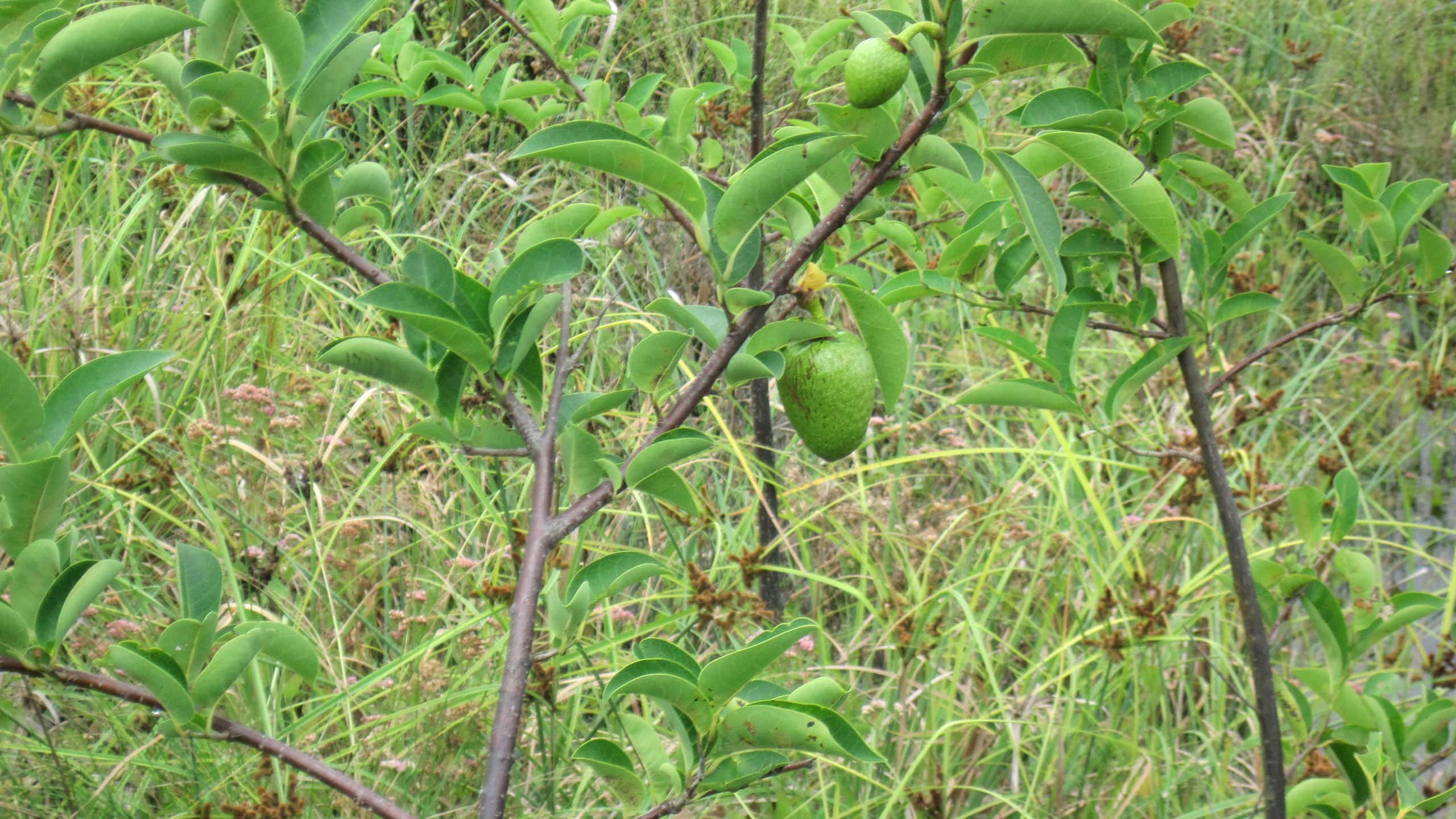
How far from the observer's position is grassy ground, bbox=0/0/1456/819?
1.90 meters

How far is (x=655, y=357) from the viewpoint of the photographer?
33.3 inches

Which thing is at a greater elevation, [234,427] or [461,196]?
[461,196]

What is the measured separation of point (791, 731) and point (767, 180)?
38 centimetres

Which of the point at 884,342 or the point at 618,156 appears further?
the point at 884,342

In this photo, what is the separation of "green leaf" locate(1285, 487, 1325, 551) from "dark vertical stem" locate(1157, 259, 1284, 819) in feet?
0.30

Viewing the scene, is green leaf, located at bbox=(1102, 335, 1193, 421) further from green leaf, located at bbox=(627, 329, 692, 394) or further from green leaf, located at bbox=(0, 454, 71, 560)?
green leaf, located at bbox=(0, 454, 71, 560)

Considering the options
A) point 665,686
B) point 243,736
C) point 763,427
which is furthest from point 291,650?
point 763,427

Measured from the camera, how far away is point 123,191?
131 inches

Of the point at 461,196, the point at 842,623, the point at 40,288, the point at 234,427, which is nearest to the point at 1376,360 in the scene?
the point at 842,623

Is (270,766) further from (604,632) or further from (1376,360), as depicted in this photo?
(1376,360)

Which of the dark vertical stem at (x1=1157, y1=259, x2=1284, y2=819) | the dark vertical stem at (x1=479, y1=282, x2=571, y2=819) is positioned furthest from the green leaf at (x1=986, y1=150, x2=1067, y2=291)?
the dark vertical stem at (x1=1157, y1=259, x2=1284, y2=819)

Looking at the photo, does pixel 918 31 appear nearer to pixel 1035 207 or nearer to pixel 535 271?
pixel 1035 207

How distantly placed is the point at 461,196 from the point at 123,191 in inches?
38.2

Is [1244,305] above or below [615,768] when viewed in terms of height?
above
